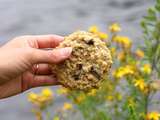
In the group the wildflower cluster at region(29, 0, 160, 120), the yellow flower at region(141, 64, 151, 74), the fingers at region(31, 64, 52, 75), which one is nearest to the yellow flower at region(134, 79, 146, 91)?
the wildflower cluster at region(29, 0, 160, 120)

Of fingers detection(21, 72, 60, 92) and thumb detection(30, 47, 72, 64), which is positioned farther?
fingers detection(21, 72, 60, 92)

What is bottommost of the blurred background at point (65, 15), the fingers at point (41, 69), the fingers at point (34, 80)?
the blurred background at point (65, 15)

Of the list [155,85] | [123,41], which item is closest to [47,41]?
[155,85]

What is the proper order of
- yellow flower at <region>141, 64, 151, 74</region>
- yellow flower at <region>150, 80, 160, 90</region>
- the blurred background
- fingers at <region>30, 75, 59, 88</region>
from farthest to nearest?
the blurred background < yellow flower at <region>141, 64, 151, 74</region> < yellow flower at <region>150, 80, 160, 90</region> < fingers at <region>30, 75, 59, 88</region>

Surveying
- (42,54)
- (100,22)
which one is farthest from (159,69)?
(100,22)

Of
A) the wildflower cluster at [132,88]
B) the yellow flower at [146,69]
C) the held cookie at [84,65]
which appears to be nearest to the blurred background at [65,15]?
the wildflower cluster at [132,88]

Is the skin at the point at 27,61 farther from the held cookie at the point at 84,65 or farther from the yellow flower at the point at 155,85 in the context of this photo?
the yellow flower at the point at 155,85

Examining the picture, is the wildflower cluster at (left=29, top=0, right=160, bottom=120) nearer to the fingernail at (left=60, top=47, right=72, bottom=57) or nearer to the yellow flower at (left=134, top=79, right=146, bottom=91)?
the yellow flower at (left=134, top=79, right=146, bottom=91)

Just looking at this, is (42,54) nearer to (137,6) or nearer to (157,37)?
(157,37)
